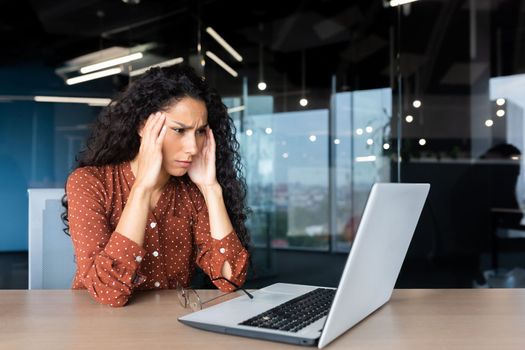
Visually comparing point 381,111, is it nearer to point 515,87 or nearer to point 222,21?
point 515,87

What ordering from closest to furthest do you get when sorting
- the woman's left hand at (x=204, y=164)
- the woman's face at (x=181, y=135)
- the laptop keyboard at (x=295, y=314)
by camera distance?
the laptop keyboard at (x=295, y=314) < the woman's face at (x=181, y=135) < the woman's left hand at (x=204, y=164)

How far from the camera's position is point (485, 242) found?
481 centimetres

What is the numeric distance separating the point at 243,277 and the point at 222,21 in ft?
11.5

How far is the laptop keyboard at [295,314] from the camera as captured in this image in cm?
97

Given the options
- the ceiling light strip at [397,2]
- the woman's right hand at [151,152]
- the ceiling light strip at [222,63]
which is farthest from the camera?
the ceiling light strip at [397,2]

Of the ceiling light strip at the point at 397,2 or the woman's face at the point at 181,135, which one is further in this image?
the ceiling light strip at the point at 397,2

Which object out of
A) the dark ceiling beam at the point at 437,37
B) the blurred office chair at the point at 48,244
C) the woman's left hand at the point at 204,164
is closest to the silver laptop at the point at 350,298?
the woman's left hand at the point at 204,164

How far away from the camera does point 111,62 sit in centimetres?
423

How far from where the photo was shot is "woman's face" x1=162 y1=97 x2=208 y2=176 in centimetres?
154

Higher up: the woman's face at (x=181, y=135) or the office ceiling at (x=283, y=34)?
the office ceiling at (x=283, y=34)

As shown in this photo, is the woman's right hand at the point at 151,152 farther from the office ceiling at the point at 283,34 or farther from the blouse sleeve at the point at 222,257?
the office ceiling at the point at 283,34

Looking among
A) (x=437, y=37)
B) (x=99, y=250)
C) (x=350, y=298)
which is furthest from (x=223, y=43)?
(x=350, y=298)

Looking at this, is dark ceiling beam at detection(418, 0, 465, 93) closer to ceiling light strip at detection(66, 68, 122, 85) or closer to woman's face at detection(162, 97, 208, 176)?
ceiling light strip at detection(66, 68, 122, 85)

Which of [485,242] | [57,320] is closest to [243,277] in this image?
[57,320]
